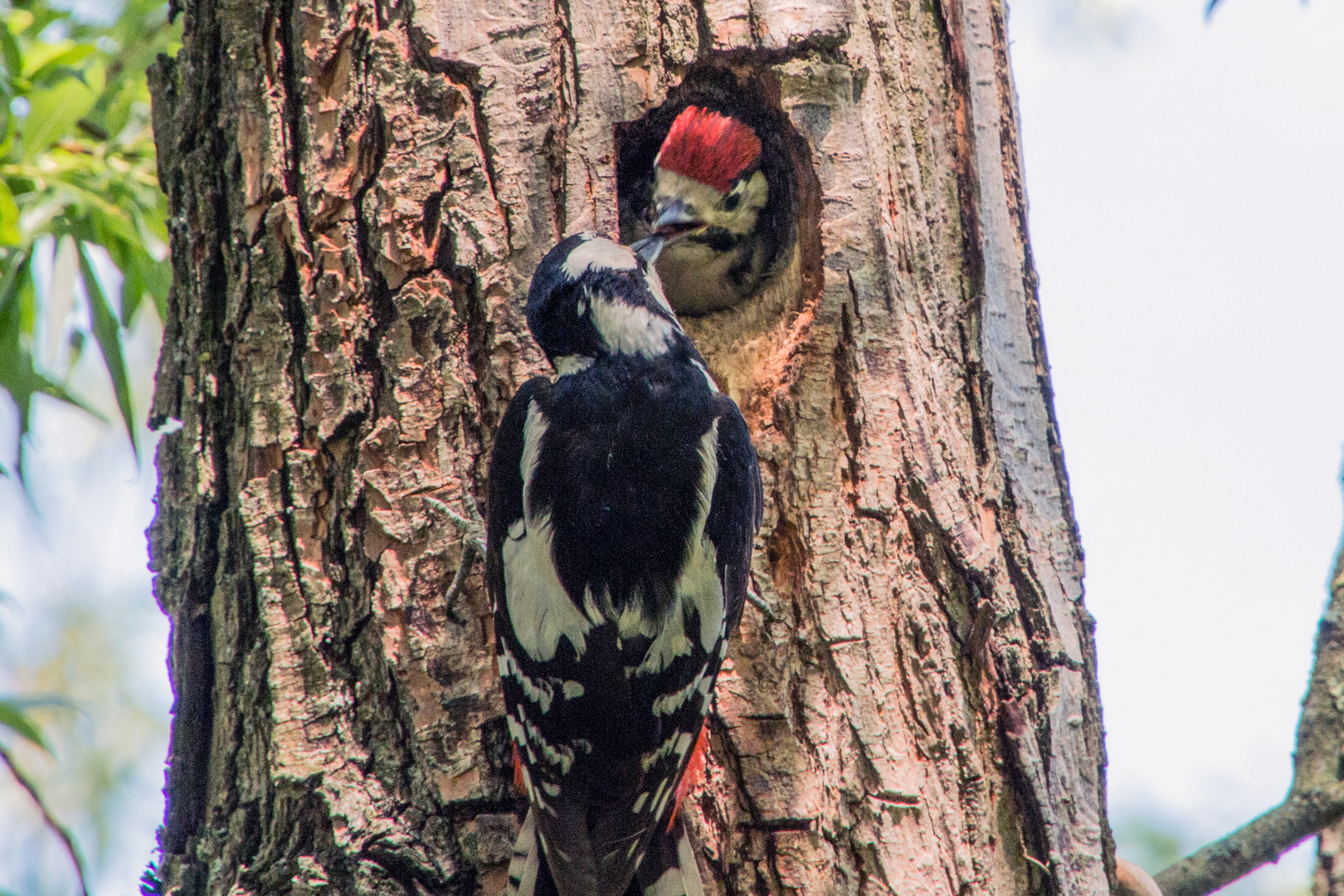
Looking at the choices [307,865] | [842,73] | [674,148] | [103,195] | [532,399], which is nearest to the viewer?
[307,865]

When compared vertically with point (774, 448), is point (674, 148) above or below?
above

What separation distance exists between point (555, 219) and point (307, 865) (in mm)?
1102

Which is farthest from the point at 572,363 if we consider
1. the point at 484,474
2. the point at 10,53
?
the point at 10,53

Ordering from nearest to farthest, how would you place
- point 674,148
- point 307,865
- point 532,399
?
1. point 307,865
2. point 532,399
3. point 674,148

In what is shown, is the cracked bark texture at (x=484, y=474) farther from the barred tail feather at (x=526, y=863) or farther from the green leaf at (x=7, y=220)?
the green leaf at (x=7, y=220)

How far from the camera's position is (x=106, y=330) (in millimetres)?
2457

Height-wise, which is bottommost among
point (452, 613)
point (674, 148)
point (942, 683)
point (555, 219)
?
point (942, 683)

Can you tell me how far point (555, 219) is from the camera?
1925mm

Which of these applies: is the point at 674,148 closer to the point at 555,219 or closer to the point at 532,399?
the point at 555,219

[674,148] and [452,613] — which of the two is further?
[674,148]

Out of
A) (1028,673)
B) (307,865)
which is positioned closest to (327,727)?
(307,865)

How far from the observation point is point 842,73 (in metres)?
2.02

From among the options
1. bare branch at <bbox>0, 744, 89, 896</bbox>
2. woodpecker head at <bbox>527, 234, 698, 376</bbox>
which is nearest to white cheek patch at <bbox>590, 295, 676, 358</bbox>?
woodpecker head at <bbox>527, 234, 698, 376</bbox>

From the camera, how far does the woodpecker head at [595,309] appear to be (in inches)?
71.6
